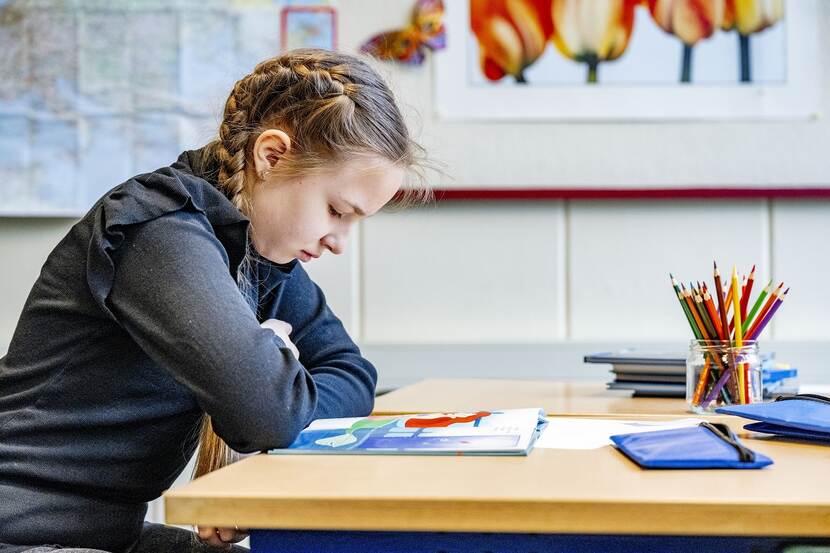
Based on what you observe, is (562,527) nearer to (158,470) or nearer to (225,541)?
(225,541)

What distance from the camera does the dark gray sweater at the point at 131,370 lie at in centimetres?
84

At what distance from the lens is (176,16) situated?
1977mm

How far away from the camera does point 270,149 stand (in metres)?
1.09

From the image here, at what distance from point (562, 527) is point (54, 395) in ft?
1.90

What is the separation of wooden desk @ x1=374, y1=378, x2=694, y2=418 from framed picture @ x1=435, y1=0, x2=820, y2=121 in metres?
0.62

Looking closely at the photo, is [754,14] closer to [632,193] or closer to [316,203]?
[632,193]

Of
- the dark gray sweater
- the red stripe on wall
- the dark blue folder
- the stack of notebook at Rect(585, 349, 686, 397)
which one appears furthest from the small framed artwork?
the dark blue folder

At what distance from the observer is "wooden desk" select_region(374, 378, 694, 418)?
120 cm

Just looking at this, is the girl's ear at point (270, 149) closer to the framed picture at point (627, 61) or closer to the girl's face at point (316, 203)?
A: the girl's face at point (316, 203)

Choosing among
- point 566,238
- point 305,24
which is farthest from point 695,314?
point 305,24

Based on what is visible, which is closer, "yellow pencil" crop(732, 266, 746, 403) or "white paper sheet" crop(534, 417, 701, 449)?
"white paper sheet" crop(534, 417, 701, 449)

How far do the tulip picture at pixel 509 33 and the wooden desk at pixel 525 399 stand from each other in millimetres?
675

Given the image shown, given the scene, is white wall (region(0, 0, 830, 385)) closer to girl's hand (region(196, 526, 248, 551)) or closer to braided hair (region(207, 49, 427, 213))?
braided hair (region(207, 49, 427, 213))

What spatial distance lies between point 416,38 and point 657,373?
2.95ft
